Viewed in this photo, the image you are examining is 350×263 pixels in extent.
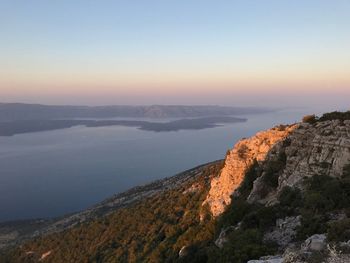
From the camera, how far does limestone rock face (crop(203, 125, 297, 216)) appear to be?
28375 mm

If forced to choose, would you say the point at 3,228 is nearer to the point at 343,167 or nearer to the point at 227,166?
the point at 227,166

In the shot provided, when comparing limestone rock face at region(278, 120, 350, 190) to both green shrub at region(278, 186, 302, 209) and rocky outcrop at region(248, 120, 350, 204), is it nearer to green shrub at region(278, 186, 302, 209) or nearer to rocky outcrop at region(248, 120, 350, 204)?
rocky outcrop at region(248, 120, 350, 204)

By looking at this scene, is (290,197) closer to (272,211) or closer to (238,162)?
(272,211)

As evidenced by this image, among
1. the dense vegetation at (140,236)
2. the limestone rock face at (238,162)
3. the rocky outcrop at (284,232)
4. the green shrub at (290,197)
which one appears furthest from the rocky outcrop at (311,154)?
the dense vegetation at (140,236)

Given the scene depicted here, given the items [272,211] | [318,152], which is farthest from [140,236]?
[272,211]

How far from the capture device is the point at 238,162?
3094cm

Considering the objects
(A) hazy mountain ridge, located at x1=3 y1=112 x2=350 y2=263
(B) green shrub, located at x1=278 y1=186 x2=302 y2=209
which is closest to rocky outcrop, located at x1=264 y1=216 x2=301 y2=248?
(A) hazy mountain ridge, located at x1=3 y1=112 x2=350 y2=263

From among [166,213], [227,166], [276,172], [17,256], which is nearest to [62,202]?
[17,256]

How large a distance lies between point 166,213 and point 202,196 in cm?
555

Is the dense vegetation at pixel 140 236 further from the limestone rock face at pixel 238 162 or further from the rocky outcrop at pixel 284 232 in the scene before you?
the rocky outcrop at pixel 284 232

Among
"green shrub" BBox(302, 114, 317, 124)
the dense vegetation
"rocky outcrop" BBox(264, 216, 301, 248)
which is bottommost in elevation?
the dense vegetation

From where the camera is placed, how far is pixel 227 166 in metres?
31.9

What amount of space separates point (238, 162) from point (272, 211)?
14.9 m

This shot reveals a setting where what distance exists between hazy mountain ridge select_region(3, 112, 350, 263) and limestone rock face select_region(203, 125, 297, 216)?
4.0 inches
